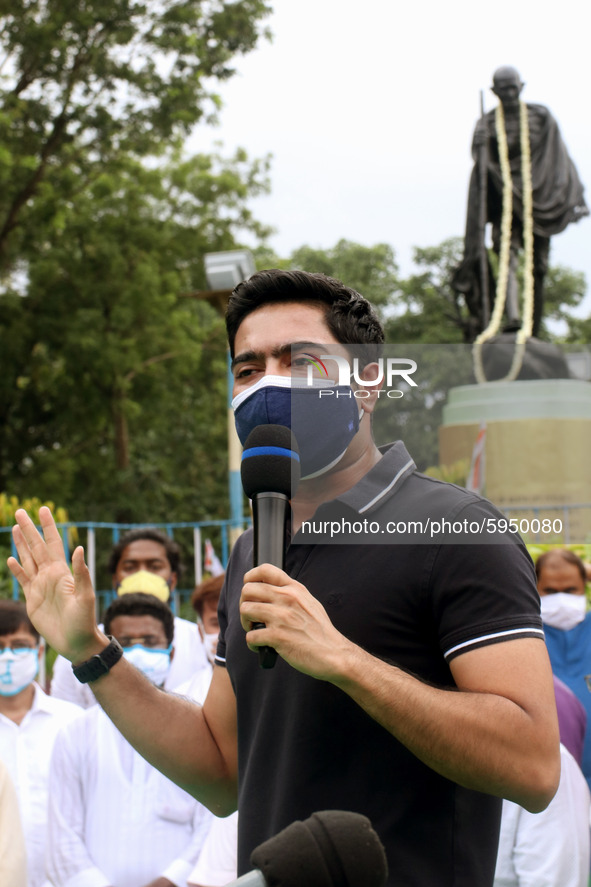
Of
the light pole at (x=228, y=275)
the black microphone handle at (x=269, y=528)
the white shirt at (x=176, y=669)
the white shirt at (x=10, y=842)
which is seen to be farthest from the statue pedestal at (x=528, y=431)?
the black microphone handle at (x=269, y=528)

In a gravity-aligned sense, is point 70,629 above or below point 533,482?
below

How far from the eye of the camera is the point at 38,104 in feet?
51.3

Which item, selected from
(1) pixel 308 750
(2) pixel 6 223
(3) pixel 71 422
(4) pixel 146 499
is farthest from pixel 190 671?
(4) pixel 146 499

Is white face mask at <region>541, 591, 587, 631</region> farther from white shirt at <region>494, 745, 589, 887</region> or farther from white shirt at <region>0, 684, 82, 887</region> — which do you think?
white shirt at <region>0, 684, 82, 887</region>

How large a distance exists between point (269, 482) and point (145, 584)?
3575mm

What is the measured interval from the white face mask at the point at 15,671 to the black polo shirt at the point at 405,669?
8.14 ft

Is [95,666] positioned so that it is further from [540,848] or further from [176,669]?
[176,669]

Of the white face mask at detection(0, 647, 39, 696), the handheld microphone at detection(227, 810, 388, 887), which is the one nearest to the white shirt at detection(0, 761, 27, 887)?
the white face mask at detection(0, 647, 39, 696)

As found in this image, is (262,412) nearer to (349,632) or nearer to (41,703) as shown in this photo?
(349,632)

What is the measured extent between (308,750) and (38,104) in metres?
15.7

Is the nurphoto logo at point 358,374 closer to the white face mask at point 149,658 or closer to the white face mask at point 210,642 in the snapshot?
the white face mask at point 149,658

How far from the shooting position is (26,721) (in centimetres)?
404

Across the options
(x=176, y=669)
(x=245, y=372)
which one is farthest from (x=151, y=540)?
(x=245, y=372)

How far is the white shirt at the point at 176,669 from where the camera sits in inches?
187
